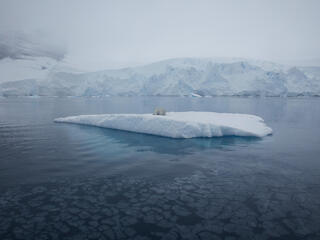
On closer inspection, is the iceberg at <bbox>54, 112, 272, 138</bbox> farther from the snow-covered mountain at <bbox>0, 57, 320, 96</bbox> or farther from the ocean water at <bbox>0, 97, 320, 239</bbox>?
the snow-covered mountain at <bbox>0, 57, 320, 96</bbox>

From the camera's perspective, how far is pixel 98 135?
50.9 feet

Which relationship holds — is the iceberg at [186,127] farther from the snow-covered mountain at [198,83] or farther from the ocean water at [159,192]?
the snow-covered mountain at [198,83]

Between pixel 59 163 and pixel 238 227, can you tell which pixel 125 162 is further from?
pixel 238 227

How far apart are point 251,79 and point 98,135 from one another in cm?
9355

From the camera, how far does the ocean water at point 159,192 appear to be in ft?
16.3

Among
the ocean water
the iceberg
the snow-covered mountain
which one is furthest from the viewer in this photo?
the snow-covered mountain

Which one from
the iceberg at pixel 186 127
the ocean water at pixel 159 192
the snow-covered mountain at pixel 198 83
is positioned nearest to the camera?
the ocean water at pixel 159 192

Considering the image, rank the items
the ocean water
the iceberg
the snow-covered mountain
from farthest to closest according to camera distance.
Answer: the snow-covered mountain < the iceberg < the ocean water

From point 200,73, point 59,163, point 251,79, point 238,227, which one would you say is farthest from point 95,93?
point 238,227

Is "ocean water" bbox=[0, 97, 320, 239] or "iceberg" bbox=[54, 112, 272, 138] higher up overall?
"iceberg" bbox=[54, 112, 272, 138]

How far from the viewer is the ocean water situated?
4.97 meters

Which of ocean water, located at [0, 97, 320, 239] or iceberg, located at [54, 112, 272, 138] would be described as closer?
ocean water, located at [0, 97, 320, 239]

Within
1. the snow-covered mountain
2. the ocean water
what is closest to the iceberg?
the ocean water

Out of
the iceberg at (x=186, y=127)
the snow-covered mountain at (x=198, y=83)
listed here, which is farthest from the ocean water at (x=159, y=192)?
the snow-covered mountain at (x=198, y=83)
